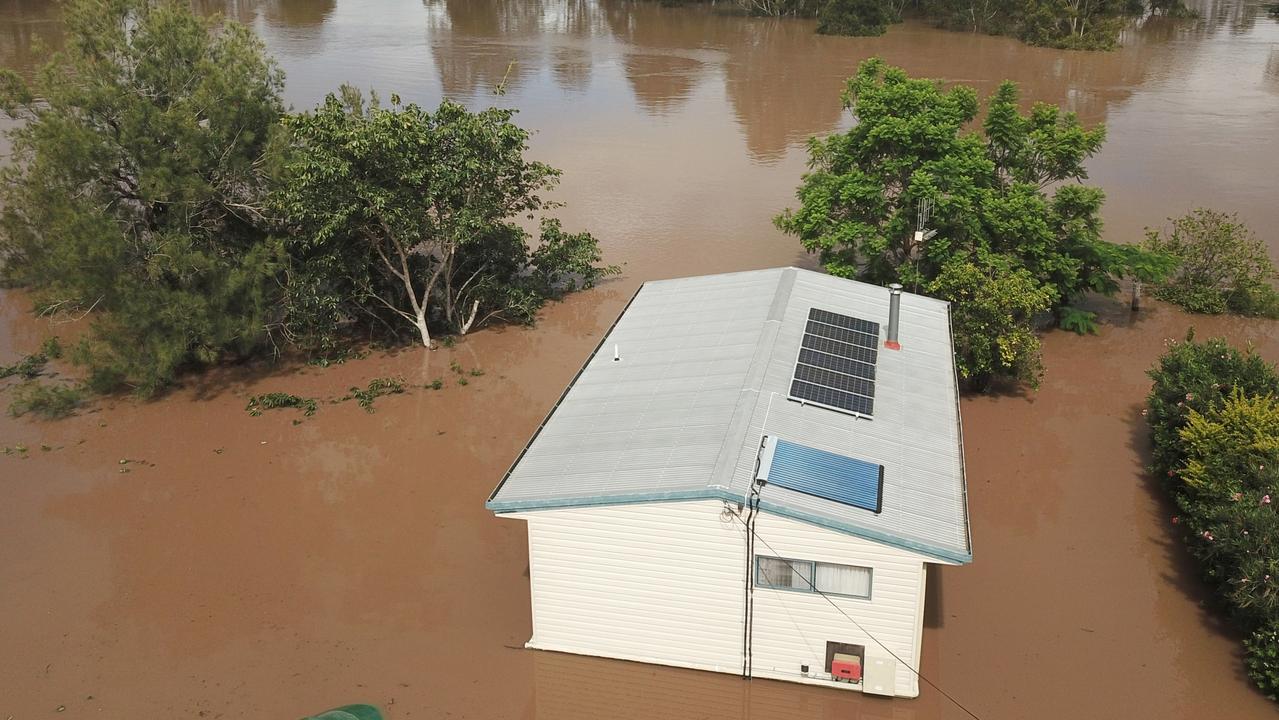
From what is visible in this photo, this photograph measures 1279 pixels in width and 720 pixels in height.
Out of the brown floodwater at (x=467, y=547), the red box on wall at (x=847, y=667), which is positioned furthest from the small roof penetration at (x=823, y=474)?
the brown floodwater at (x=467, y=547)

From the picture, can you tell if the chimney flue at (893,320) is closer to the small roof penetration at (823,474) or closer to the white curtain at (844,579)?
the small roof penetration at (823,474)

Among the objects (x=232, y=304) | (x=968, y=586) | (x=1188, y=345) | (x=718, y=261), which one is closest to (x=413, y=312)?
(x=232, y=304)

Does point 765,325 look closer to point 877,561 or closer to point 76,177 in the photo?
point 877,561

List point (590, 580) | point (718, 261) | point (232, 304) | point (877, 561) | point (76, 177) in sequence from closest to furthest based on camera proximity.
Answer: point (877, 561)
point (590, 580)
point (76, 177)
point (232, 304)
point (718, 261)

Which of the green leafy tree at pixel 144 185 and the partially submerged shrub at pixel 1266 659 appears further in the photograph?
the green leafy tree at pixel 144 185

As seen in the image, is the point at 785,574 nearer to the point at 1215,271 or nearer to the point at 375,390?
the point at 375,390
